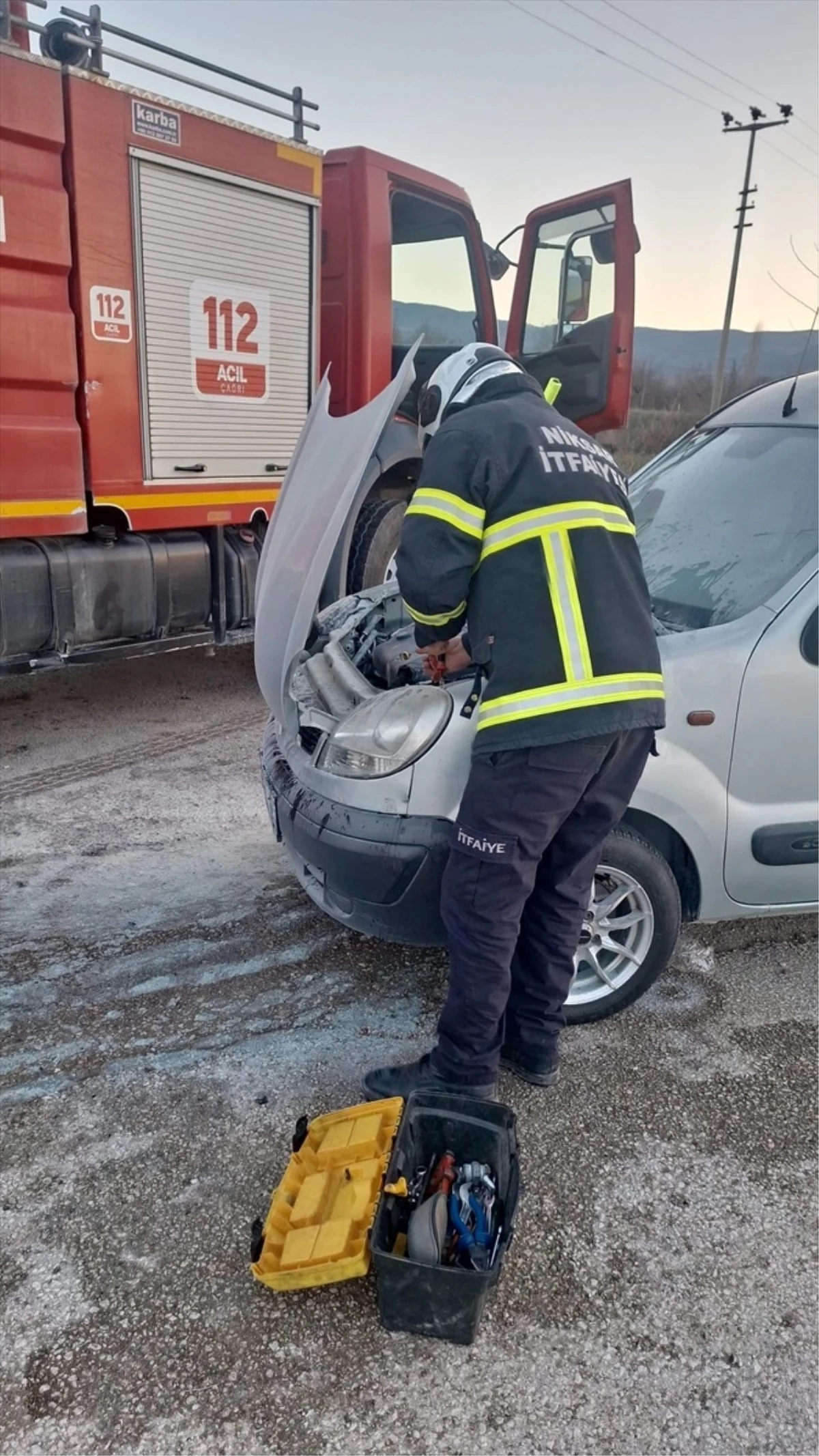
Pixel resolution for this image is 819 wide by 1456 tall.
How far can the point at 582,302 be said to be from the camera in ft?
21.9

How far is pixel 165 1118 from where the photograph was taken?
2.54m

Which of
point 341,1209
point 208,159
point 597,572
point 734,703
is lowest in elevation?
point 341,1209

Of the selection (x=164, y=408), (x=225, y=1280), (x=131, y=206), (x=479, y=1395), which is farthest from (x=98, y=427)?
(x=479, y=1395)

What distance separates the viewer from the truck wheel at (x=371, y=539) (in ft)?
20.2

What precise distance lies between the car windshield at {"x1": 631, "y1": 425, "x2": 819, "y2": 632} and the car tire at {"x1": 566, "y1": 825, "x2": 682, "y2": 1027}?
69 centimetres

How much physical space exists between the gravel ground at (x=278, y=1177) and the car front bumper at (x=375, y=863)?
15.6 inches

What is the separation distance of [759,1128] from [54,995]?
2.05 m

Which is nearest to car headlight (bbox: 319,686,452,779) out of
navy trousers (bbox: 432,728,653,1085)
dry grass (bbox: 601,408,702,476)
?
navy trousers (bbox: 432,728,653,1085)

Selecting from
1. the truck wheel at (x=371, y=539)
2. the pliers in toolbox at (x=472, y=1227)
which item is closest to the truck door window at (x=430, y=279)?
the truck wheel at (x=371, y=539)

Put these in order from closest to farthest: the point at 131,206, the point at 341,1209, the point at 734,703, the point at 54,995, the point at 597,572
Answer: the point at 341,1209, the point at 597,572, the point at 734,703, the point at 54,995, the point at 131,206

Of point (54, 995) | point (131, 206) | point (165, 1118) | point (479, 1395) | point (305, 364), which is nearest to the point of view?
point (479, 1395)

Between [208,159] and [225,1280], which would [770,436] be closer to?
[225,1280]

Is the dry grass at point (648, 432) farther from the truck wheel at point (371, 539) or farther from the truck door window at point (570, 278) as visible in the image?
the truck wheel at point (371, 539)

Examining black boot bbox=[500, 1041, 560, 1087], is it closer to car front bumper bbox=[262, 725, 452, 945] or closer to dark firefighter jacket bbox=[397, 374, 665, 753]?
car front bumper bbox=[262, 725, 452, 945]
